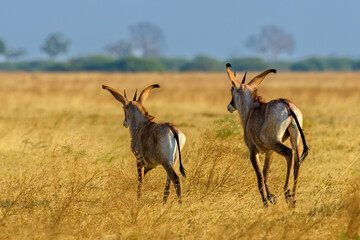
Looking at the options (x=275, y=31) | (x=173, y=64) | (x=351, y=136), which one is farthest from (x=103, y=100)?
(x=275, y=31)

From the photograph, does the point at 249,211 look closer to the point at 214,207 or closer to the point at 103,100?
the point at 214,207

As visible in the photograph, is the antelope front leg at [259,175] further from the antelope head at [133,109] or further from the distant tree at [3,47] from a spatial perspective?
the distant tree at [3,47]

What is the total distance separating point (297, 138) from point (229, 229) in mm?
1760

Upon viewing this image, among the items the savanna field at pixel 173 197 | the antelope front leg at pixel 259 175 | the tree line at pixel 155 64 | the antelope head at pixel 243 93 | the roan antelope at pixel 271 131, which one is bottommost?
the tree line at pixel 155 64

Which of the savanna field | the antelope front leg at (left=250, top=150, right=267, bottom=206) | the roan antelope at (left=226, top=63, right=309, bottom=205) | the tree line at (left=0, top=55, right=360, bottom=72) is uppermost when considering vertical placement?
the roan antelope at (left=226, top=63, right=309, bottom=205)

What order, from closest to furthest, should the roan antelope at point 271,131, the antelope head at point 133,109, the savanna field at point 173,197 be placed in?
the savanna field at point 173,197
the roan antelope at point 271,131
the antelope head at point 133,109

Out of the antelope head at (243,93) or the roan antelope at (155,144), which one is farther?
the antelope head at (243,93)

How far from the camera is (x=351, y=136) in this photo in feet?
47.5

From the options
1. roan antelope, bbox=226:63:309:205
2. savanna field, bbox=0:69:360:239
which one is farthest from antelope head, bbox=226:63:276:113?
savanna field, bbox=0:69:360:239

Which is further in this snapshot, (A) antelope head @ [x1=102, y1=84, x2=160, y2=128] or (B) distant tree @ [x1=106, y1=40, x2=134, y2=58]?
(B) distant tree @ [x1=106, y1=40, x2=134, y2=58]

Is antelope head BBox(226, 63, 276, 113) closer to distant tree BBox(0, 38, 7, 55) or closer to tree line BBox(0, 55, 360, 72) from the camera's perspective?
tree line BBox(0, 55, 360, 72)

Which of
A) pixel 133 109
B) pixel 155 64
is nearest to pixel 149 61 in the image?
pixel 155 64

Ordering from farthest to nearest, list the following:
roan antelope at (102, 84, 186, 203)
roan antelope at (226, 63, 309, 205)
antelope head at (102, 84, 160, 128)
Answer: antelope head at (102, 84, 160, 128), roan antelope at (102, 84, 186, 203), roan antelope at (226, 63, 309, 205)

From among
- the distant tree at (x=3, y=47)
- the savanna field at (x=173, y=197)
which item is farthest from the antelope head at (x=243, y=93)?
the distant tree at (x=3, y=47)
